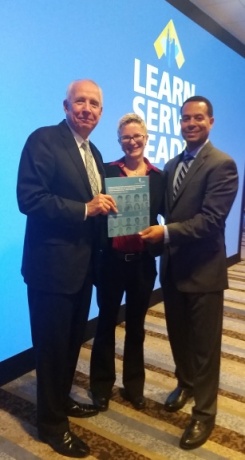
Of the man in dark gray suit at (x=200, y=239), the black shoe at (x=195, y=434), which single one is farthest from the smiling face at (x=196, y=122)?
the black shoe at (x=195, y=434)

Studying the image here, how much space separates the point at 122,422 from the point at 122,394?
24 cm

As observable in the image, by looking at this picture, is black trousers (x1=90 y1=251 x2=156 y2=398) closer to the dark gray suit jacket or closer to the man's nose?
the dark gray suit jacket

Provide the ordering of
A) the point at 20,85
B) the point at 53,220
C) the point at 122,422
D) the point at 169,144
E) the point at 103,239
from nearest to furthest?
the point at 53,220, the point at 103,239, the point at 122,422, the point at 20,85, the point at 169,144

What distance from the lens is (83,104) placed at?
67.7 inches

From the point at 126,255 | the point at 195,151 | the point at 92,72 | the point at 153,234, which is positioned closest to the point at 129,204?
the point at 153,234

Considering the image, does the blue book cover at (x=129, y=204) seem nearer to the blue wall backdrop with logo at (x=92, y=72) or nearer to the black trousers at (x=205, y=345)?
the black trousers at (x=205, y=345)

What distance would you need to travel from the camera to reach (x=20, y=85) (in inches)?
90.5

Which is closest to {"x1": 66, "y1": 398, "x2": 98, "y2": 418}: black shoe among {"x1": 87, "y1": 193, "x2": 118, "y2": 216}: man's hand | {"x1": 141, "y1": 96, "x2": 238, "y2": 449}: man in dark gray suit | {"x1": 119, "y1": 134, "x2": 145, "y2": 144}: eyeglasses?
{"x1": 141, "y1": 96, "x2": 238, "y2": 449}: man in dark gray suit

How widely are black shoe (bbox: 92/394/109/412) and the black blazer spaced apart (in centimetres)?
78

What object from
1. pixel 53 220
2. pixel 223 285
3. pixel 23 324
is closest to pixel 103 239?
pixel 53 220

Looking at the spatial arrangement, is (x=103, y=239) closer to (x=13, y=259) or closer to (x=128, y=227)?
(x=128, y=227)

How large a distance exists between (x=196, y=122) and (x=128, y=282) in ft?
2.70

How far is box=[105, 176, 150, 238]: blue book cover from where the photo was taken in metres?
1.80

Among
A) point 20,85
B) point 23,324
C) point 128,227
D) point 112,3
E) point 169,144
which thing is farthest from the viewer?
point 169,144
